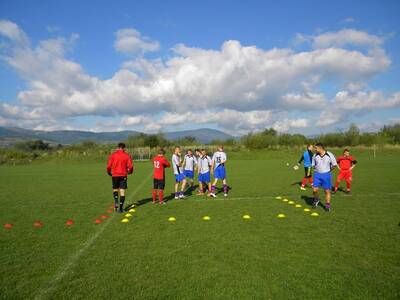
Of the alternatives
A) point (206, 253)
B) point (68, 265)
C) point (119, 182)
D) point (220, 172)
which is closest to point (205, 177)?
point (220, 172)

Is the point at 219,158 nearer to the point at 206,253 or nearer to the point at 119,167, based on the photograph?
the point at 119,167

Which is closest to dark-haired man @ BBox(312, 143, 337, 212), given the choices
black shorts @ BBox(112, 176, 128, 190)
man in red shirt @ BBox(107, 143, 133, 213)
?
man in red shirt @ BBox(107, 143, 133, 213)

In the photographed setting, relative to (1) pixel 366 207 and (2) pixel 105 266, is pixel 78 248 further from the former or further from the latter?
(1) pixel 366 207

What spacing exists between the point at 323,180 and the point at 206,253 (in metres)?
5.24

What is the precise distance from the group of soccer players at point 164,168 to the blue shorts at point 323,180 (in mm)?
3874

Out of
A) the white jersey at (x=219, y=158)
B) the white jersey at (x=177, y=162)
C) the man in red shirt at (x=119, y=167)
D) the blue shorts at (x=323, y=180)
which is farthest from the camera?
the white jersey at (x=219, y=158)

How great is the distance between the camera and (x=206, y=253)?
577 centimetres

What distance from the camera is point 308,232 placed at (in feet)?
23.0

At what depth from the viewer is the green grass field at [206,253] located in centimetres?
440

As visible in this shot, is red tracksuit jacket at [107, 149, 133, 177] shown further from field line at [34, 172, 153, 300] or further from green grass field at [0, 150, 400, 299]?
field line at [34, 172, 153, 300]

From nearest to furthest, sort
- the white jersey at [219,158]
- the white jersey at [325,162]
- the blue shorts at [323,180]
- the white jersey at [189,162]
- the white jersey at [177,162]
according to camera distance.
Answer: the blue shorts at [323,180]
the white jersey at [325,162]
the white jersey at [177,162]
the white jersey at [219,158]
the white jersey at [189,162]

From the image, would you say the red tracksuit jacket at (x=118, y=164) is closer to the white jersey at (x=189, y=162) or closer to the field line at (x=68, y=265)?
the field line at (x=68, y=265)

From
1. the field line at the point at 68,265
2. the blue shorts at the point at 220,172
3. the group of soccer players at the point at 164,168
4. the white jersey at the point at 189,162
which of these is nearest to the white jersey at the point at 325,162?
the group of soccer players at the point at 164,168

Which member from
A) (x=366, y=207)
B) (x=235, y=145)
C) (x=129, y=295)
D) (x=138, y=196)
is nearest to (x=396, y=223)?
(x=366, y=207)
